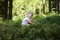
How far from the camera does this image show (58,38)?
19.5 feet

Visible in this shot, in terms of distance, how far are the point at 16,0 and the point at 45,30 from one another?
23.7 m

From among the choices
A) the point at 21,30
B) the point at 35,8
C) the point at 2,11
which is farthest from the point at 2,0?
the point at 35,8

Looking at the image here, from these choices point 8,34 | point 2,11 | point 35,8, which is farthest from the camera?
point 35,8

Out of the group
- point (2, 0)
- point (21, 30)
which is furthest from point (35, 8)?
point (21, 30)

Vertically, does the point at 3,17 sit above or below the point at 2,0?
below

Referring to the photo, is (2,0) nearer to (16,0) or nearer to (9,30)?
(9,30)

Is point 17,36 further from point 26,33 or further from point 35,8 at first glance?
point 35,8

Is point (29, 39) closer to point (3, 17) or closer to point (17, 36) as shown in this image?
point (17, 36)

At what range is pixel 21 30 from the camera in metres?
6.04

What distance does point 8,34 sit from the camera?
5781 mm

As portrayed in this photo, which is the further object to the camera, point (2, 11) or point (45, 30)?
point (2, 11)

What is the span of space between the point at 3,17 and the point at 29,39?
10.2 metres

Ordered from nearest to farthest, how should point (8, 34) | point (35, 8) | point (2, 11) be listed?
point (8, 34), point (2, 11), point (35, 8)

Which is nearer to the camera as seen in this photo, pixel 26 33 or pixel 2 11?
pixel 26 33
